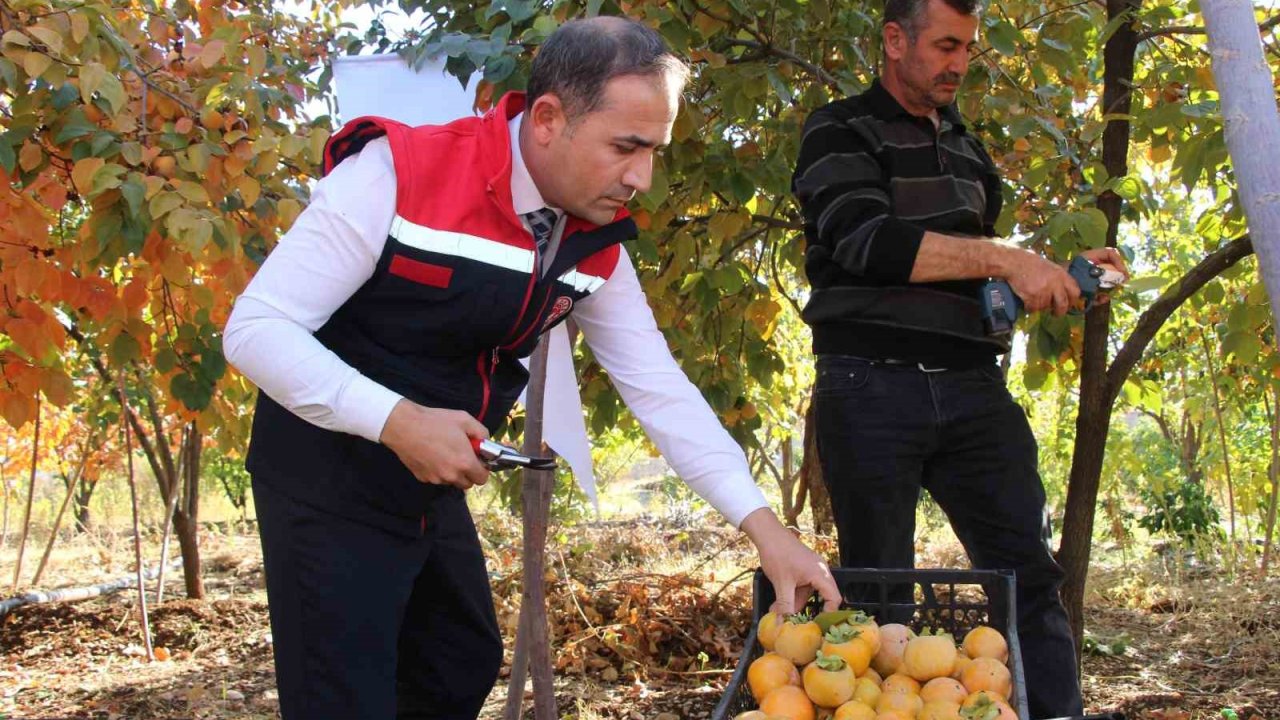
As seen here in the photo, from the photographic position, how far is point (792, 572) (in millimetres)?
1710

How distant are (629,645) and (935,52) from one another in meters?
2.70

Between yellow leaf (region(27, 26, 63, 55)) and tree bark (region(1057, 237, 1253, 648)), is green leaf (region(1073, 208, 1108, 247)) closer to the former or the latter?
tree bark (region(1057, 237, 1253, 648))

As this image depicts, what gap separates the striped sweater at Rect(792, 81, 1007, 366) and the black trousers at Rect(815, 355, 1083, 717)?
7cm

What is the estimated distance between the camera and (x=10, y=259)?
276 centimetres

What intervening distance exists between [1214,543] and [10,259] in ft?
18.6

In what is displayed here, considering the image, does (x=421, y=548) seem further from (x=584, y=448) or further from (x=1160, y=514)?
(x=1160, y=514)

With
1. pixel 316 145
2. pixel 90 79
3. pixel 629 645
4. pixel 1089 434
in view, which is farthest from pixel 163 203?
pixel 629 645

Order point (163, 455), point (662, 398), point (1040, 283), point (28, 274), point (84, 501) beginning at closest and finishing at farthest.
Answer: point (662, 398)
point (1040, 283)
point (28, 274)
point (163, 455)
point (84, 501)

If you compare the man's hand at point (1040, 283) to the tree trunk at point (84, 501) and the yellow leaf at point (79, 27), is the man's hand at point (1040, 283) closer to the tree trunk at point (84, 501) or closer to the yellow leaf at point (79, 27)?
the yellow leaf at point (79, 27)

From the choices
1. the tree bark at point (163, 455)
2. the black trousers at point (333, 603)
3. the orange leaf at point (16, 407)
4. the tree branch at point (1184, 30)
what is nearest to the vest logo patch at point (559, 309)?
the black trousers at point (333, 603)

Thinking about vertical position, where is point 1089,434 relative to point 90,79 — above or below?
below

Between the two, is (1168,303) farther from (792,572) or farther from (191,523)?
Answer: (191,523)

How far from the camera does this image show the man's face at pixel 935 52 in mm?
2449

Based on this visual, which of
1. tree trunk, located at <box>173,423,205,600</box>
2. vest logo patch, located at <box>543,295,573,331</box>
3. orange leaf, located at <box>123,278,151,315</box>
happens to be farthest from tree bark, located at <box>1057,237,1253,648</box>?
tree trunk, located at <box>173,423,205,600</box>
